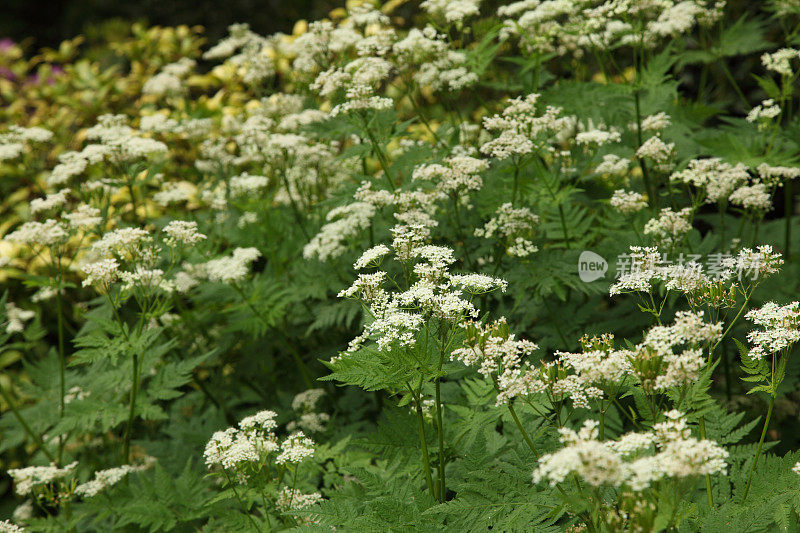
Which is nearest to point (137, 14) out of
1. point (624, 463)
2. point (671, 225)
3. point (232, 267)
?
point (232, 267)

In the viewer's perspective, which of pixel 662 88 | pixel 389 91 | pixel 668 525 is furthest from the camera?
pixel 389 91

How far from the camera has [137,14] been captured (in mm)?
14766

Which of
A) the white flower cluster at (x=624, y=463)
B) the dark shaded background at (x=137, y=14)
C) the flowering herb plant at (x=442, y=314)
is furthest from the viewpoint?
the dark shaded background at (x=137, y=14)

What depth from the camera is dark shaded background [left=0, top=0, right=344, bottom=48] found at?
44.4 ft

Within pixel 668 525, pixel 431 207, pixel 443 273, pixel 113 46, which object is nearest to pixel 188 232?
pixel 431 207

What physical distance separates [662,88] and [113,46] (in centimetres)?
990

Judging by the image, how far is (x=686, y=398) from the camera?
114 inches

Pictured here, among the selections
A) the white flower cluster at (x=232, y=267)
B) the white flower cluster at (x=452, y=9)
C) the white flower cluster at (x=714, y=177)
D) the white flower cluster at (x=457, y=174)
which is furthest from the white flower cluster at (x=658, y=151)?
the white flower cluster at (x=232, y=267)

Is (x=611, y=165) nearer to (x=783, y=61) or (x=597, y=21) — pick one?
(x=597, y=21)

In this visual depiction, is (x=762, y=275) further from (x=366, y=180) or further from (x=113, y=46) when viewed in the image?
(x=113, y=46)

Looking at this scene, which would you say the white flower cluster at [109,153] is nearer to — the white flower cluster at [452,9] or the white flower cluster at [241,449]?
Answer: the white flower cluster at [452,9]

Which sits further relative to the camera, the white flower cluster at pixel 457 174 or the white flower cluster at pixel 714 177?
the white flower cluster at pixel 714 177

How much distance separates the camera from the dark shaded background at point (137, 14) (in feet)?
44.4

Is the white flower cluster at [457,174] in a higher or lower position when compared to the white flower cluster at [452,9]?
lower
